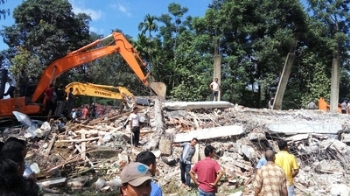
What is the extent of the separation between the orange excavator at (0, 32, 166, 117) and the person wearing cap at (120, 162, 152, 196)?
40.0ft

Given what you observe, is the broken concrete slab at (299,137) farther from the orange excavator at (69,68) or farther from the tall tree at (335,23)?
the tall tree at (335,23)

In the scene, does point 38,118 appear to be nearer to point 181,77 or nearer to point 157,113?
point 157,113

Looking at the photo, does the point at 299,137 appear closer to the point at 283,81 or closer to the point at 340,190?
the point at 340,190

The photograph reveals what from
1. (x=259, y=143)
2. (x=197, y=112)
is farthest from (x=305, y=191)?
(x=197, y=112)

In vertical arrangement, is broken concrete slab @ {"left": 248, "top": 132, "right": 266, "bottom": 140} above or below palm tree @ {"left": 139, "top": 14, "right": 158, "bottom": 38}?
below

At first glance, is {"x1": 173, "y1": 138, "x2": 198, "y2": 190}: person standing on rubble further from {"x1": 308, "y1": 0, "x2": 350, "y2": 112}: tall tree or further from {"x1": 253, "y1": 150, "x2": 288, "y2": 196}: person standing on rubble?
{"x1": 308, "y1": 0, "x2": 350, "y2": 112}: tall tree

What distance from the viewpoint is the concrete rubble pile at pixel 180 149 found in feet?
34.0

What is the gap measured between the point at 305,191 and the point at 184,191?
9.99ft

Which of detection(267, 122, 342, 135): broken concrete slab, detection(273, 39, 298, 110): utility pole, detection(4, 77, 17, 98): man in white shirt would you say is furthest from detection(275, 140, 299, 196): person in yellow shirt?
detection(273, 39, 298, 110): utility pole

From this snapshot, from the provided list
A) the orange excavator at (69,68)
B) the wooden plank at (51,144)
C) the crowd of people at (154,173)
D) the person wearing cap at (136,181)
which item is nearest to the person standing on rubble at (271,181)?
the crowd of people at (154,173)

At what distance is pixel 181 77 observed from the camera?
2839 cm

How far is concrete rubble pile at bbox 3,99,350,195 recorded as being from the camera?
10.4 m

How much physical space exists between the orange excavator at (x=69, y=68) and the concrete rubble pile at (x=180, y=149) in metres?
0.83

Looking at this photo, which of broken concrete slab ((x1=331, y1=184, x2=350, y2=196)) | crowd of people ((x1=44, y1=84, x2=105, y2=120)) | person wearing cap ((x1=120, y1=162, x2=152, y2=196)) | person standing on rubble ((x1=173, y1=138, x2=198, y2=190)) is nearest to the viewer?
person wearing cap ((x1=120, y1=162, x2=152, y2=196))
